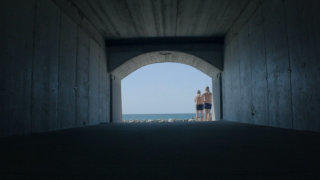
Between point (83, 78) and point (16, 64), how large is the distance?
4.61m

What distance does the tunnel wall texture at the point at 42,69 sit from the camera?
5789 millimetres

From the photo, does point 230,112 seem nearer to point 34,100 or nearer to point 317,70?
point 317,70

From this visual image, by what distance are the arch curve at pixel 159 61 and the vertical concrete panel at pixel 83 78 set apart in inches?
139

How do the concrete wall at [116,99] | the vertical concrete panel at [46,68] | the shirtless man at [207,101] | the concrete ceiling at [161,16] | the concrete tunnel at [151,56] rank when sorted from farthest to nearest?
the shirtless man at [207,101]
the concrete wall at [116,99]
the concrete ceiling at [161,16]
the vertical concrete panel at [46,68]
the concrete tunnel at [151,56]

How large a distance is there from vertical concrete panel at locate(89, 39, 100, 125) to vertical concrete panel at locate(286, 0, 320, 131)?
7808mm

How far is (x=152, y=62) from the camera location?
17.1m

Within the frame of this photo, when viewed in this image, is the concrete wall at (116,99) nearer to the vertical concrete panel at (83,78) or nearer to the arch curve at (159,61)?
the arch curve at (159,61)

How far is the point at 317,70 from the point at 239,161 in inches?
157

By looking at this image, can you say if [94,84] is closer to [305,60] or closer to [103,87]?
[103,87]

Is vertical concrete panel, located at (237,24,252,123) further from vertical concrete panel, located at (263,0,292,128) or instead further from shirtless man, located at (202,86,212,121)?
shirtless man, located at (202,86,212,121)

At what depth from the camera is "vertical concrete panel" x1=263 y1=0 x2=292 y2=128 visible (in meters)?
7.04

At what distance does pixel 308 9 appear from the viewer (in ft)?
19.2

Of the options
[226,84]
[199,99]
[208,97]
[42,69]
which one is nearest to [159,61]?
[208,97]

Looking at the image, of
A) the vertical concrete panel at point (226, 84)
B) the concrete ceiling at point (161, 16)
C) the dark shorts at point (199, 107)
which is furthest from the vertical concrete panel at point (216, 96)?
the dark shorts at point (199, 107)
